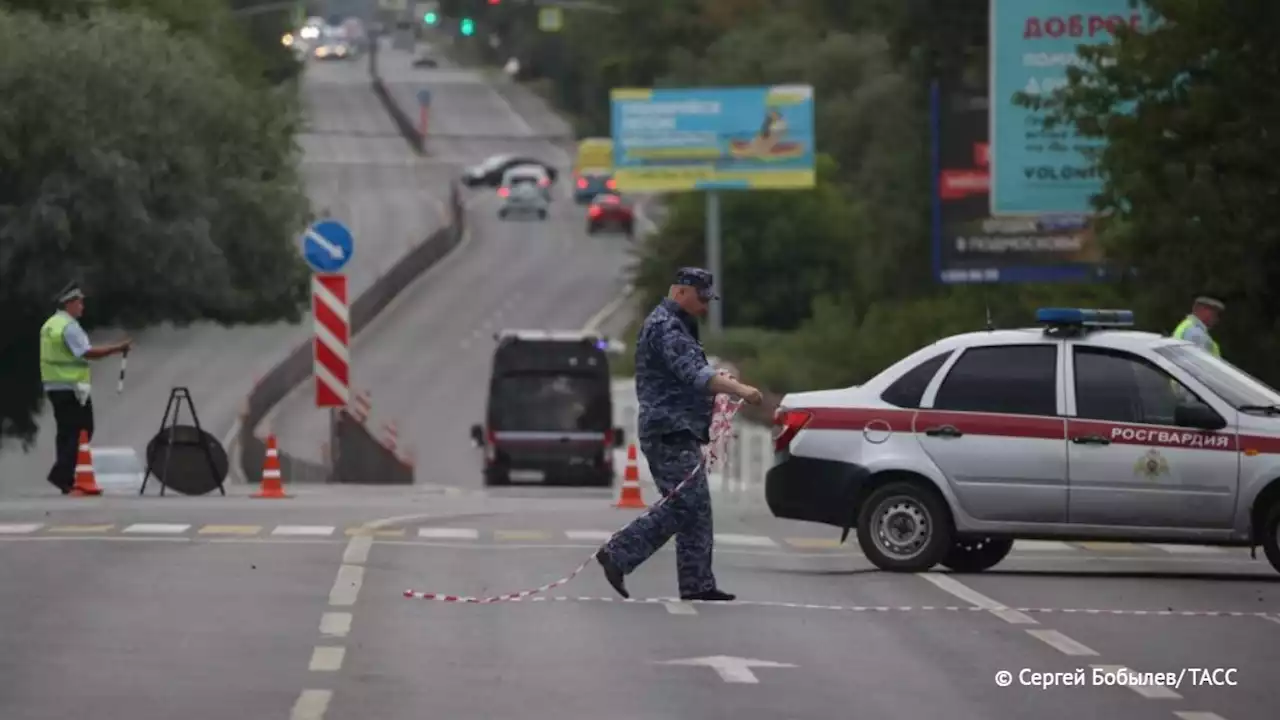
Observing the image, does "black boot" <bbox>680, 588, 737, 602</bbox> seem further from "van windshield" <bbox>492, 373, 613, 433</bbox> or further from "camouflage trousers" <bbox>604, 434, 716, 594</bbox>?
"van windshield" <bbox>492, 373, 613, 433</bbox>

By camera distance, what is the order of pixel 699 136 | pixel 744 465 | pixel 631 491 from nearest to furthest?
pixel 631 491 < pixel 744 465 < pixel 699 136

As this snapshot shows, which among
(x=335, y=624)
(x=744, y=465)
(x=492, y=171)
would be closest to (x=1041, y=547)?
(x=335, y=624)

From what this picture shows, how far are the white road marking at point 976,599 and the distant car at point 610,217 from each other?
8857 centimetres

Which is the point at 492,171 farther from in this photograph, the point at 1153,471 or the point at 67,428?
the point at 1153,471

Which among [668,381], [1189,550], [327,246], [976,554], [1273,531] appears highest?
[327,246]

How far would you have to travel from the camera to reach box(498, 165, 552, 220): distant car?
110 meters

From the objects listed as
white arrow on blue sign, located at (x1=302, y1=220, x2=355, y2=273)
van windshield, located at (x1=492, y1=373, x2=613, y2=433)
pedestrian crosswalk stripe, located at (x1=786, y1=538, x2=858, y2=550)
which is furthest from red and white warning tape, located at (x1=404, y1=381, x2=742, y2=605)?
van windshield, located at (x1=492, y1=373, x2=613, y2=433)

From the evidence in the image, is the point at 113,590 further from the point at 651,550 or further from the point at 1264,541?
the point at 1264,541

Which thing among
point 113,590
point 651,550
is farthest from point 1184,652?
point 113,590

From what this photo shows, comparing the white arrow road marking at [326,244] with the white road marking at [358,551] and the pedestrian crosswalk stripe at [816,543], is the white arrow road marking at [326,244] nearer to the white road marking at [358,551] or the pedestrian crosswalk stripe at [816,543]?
the pedestrian crosswalk stripe at [816,543]

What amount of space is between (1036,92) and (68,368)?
21.3m

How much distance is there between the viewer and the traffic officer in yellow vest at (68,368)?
83.2 feet

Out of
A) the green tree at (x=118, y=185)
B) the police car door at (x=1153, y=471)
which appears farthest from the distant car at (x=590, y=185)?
the police car door at (x=1153, y=471)

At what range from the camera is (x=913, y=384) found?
18500mm
